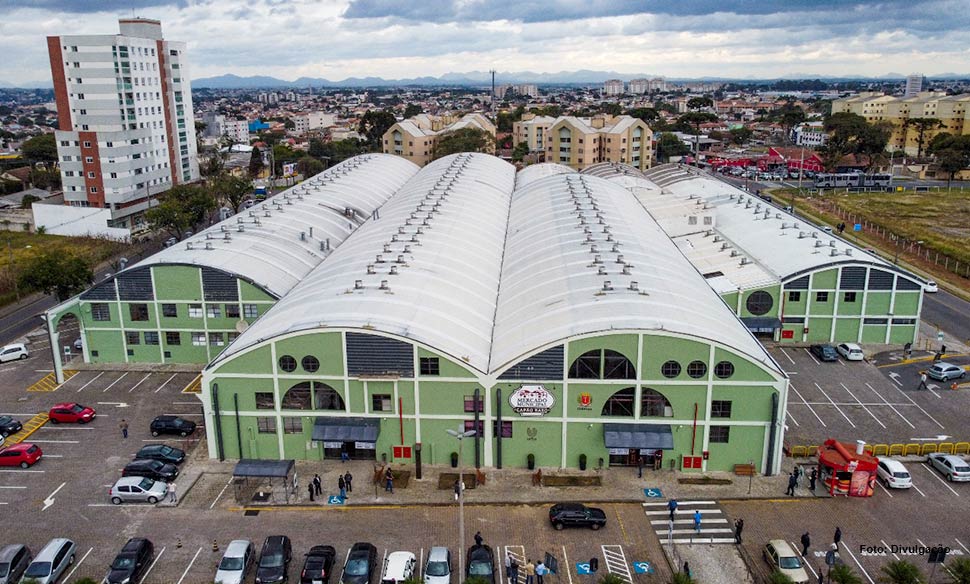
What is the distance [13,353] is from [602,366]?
127ft

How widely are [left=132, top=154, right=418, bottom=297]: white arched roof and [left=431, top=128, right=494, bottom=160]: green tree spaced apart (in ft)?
132

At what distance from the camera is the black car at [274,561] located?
2579 centimetres

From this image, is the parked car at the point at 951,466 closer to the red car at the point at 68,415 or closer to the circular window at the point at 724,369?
the circular window at the point at 724,369

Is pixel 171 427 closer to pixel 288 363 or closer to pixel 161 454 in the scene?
pixel 161 454

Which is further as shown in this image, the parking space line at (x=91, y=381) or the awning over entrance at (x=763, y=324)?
the awning over entrance at (x=763, y=324)

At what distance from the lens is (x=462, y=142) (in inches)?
4626

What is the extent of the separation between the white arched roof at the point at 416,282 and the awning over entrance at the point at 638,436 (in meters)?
6.35

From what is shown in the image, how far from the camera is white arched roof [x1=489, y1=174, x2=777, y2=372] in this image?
33.2 metres

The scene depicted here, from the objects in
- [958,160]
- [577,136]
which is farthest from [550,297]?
[958,160]

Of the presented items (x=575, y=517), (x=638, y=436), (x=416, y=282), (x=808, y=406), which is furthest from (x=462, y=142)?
(x=575, y=517)

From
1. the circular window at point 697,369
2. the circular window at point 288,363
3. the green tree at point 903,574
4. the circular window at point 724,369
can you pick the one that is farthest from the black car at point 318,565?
the green tree at point 903,574

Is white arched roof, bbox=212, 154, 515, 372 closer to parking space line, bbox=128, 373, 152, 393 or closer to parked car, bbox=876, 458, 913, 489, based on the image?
parking space line, bbox=128, 373, 152, 393

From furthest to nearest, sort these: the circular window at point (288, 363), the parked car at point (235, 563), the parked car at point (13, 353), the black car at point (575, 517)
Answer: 1. the parked car at point (13, 353)
2. the circular window at point (288, 363)
3. the black car at point (575, 517)
4. the parked car at point (235, 563)

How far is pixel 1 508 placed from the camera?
102 feet
